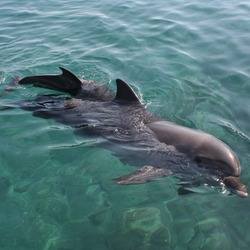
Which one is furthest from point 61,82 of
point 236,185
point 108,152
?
point 236,185

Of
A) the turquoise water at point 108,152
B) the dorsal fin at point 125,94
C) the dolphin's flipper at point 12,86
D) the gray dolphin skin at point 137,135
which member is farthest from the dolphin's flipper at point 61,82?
the dorsal fin at point 125,94

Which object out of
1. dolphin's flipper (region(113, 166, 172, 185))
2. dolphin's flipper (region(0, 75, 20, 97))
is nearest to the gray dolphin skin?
dolphin's flipper (region(113, 166, 172, 185))

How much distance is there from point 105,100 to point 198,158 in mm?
3126

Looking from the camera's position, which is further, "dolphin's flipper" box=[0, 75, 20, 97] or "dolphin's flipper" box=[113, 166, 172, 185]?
"dolphin's flipper" box=[0, 75, 20, 97]

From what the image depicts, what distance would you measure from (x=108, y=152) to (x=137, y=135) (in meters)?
0.71

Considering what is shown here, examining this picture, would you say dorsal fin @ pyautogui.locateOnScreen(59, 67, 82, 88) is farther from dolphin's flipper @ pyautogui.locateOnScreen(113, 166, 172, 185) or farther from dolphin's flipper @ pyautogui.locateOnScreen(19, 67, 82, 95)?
dolphin's flipper @ pyautogui.locateOnScreen(113, 166, 172, 185)

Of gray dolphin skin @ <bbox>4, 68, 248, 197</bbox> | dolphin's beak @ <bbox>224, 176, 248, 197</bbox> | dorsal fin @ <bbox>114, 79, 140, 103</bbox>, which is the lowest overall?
dolphin's beak @ <bbox>224, 176, 248, 197</bbox>

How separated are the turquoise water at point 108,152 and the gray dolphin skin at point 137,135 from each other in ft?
0.77

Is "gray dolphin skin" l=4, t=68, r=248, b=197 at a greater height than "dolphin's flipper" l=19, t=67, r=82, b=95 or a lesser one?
lesser

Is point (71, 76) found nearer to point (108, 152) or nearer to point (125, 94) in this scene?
point (125, 94)

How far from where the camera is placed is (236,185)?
21.1 feet

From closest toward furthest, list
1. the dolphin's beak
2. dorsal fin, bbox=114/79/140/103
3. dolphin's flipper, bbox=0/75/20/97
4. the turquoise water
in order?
the turquoise water < the dolphin's beak < dorsal fin, bbox=114/79/140/103 < dolphin's flipper, bbox=0/75/20/97

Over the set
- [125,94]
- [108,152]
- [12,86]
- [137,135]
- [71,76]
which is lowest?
[108,152]

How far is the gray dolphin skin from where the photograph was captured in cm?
673
